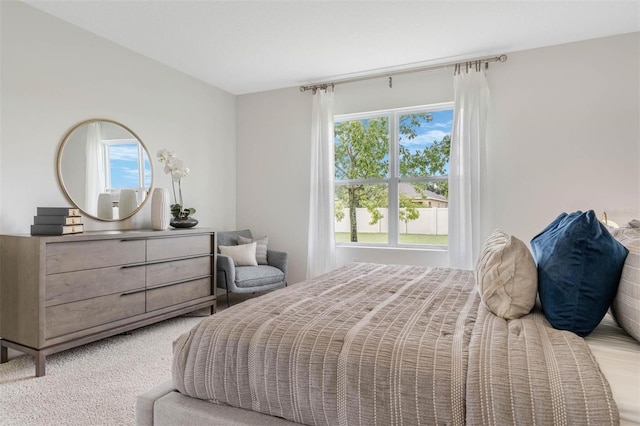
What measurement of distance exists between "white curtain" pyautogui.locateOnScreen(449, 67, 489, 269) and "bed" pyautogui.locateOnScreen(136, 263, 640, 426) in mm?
2296

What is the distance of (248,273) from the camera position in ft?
12.8

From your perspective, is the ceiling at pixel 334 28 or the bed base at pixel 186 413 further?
the ceiling at pixel 334 28

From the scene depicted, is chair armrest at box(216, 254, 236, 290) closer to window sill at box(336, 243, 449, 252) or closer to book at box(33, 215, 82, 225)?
window sill at box(336, 243, 449, 252)

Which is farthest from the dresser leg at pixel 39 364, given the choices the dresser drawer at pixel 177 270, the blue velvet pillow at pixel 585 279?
the blue velvet pillow at pixel 585 279

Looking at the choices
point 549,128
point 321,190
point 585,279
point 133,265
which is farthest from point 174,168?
point 549,128

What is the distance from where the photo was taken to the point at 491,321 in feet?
4.50

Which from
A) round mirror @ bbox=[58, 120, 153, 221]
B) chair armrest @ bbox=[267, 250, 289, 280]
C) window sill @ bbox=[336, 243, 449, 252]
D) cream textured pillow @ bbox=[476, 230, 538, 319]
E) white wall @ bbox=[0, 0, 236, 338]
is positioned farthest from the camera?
chair armrest @ bbox=[267, 250, 289, 280]

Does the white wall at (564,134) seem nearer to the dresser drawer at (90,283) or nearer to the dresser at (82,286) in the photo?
the dresser at (82,286)

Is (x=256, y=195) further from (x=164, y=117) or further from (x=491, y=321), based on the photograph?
(x=491, y=321)

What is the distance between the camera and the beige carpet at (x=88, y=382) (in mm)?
1932

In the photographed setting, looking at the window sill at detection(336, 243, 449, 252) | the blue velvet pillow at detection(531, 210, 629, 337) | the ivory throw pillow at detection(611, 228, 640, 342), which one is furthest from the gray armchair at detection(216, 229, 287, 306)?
the ivory throw pillow at detection(611, 228, 640, 342)

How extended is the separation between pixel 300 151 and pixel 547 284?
144 inches

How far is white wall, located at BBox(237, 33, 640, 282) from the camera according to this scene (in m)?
3.37

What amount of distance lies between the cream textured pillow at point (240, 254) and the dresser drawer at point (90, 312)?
114cm
